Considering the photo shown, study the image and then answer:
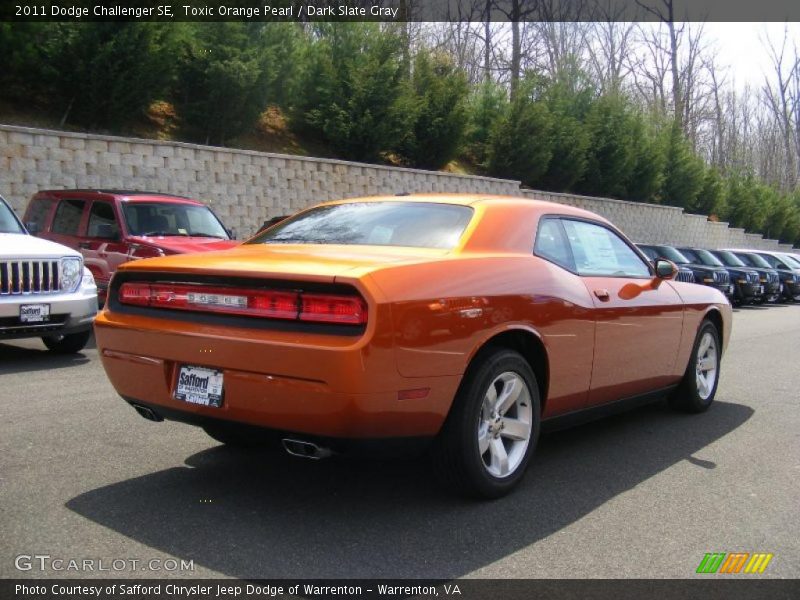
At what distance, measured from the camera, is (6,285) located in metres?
7.45

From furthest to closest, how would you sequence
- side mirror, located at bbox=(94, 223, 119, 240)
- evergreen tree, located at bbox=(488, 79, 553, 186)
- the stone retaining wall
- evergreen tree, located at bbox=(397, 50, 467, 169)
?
evergreen tree, located at bbox=(488, 79, 553, 186) → evergreen tree, located at bbox=(397, 50, 467, 169) → the stone retaining wall → side mirror, located at bbox=(94, 223, 119, 240)

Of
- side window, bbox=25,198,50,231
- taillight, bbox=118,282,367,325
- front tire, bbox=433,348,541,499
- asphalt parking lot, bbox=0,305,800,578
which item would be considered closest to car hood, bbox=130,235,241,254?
side window, bbox=25,198,50,231

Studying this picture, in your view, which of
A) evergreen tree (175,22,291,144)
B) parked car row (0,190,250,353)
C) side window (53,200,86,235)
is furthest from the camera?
evergreen tree (175,22,291,144)

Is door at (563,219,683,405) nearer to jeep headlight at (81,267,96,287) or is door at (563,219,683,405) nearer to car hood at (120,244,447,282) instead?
car hood at (120,244,447,282)

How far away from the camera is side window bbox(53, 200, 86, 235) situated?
1096 centimetres

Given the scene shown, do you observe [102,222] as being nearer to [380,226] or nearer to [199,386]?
[380,226]

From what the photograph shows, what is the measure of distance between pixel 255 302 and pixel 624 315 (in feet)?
8.05

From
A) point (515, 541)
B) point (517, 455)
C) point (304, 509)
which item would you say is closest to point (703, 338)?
point (517, 455)

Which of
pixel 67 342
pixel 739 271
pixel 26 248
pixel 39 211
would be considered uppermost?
pixel 39 211

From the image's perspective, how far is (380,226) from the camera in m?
4.57

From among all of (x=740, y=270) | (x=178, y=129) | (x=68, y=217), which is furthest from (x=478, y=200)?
(x=740, y=270)

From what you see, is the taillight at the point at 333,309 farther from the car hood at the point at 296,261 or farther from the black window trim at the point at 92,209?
the black window trim at the point at 92,209

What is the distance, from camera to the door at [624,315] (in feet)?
16.0

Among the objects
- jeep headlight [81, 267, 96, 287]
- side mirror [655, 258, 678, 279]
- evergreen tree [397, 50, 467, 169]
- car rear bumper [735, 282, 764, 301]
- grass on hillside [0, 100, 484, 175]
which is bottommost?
car rear bumper [735, 282, 764, 301]
